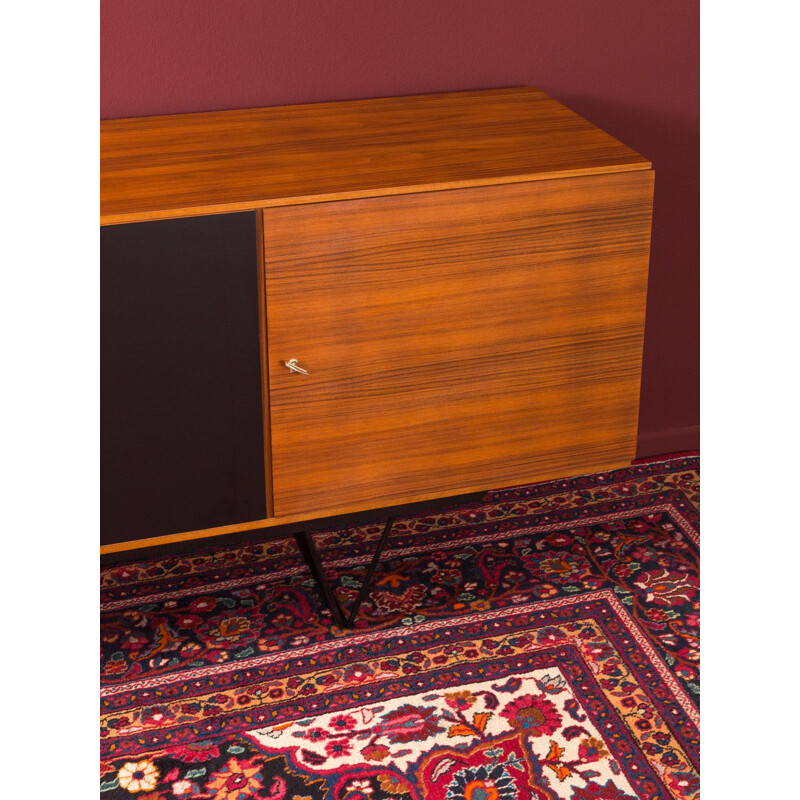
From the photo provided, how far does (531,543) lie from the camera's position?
7.76ft

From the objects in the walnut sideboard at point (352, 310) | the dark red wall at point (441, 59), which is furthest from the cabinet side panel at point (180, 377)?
the dark red wall at point (441, 59)

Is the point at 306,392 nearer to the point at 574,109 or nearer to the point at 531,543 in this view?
the point at 531,543

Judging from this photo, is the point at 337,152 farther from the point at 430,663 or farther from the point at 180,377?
the point at 430,663

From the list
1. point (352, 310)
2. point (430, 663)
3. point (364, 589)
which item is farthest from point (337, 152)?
point (430, 663)

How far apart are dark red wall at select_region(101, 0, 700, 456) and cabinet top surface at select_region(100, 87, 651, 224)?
62 mm

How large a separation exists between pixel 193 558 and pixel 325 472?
671mm

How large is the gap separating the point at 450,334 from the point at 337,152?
39cm

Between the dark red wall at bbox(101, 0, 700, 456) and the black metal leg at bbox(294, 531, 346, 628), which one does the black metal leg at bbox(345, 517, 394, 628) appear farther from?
the dark red wall at bbox(101, 0, 700, 456)

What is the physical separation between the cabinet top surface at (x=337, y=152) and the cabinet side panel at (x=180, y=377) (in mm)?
60

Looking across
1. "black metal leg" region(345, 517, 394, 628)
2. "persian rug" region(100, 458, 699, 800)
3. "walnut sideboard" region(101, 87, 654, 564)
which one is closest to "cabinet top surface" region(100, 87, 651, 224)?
"walnut sideboard" region(101, 87, 654, 564)

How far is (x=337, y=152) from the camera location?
179 centimetres

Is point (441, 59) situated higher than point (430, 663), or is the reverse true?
point (441, 59)

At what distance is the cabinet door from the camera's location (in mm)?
1658

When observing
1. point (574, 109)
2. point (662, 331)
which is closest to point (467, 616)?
point (662, 331)
